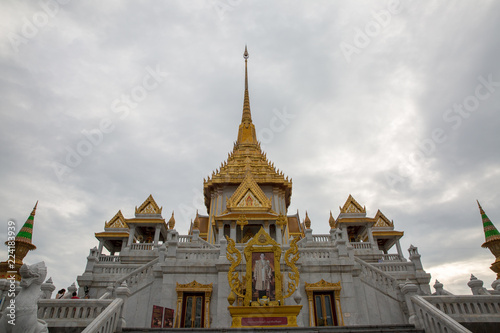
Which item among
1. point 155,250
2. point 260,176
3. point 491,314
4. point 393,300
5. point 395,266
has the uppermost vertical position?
point 260,176

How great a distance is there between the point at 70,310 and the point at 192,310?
6.36 meters

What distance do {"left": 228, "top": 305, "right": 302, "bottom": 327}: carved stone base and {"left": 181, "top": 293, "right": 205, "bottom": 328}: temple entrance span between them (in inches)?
157

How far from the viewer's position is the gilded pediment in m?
27.2

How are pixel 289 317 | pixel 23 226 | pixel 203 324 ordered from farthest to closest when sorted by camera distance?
pixel 23 226
pixel 203 324
pixel 289 317

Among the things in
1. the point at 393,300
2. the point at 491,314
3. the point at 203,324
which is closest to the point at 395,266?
the point at 393,300

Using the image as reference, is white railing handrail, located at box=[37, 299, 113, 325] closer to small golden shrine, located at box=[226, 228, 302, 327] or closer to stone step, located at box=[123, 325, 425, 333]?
stone step, located at box=[123, 325, 425, 333]

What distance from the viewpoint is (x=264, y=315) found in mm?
10562

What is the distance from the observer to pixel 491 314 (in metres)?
8.70

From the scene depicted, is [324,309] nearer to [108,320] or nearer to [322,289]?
[322,289]

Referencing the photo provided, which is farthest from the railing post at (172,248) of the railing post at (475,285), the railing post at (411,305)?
the railing post at (475,285)

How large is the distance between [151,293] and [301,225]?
1965 cm

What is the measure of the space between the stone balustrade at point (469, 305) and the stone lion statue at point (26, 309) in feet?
33.2

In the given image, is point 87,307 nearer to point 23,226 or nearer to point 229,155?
point 23,226

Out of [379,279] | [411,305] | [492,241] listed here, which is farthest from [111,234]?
[492,241]
